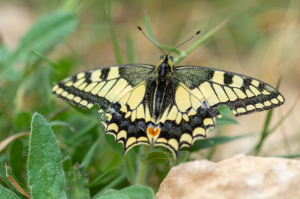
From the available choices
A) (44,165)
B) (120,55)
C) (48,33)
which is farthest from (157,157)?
(48,33)

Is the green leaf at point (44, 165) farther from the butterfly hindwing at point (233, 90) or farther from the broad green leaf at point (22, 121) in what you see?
the butterfly hindwing at point (233, 90)

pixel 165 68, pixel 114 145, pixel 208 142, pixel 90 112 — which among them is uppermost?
pixel 165 68

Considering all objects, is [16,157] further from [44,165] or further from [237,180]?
[237,180]

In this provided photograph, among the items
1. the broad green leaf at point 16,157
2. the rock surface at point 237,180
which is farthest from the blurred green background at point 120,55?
the rock surface at point 237,180

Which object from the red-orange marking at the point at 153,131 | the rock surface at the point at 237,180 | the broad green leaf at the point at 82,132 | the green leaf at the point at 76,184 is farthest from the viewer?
the broad green leaf at the point at 82,132

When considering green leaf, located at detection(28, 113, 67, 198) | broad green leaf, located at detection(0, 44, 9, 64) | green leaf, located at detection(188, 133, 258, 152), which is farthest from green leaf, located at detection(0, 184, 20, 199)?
broad green leaf, located at detection(0, 44, 9, 64)

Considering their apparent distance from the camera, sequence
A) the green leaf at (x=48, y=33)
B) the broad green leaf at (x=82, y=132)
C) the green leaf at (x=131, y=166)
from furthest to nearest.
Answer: the green leaf at (x=48, y=33) < the broad green leaf at (x=82, y=132) < the green leaf at (x=131, y=166)

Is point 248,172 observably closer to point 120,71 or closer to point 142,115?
point 142,115
